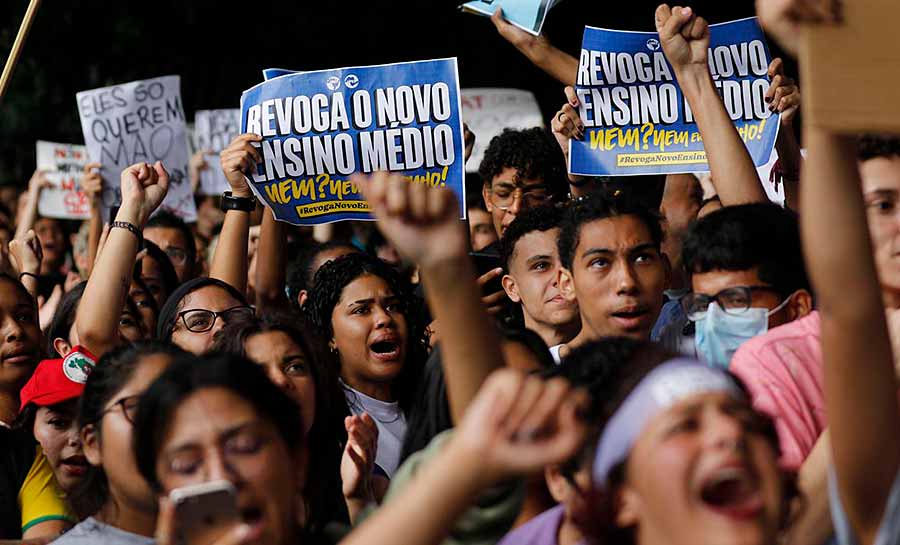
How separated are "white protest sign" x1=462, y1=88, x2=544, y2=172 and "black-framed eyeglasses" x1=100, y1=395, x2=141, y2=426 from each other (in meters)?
6.35

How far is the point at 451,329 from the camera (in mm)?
2854

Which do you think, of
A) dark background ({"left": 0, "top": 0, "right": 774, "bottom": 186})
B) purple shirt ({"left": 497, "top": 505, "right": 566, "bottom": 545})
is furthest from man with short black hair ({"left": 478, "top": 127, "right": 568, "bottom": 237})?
dark background ({"left": 0, "top": 0, "right": 774, "bottom": 186})

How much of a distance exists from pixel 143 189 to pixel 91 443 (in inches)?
85.7

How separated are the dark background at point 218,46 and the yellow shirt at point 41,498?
801 cm

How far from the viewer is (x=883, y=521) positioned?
2555 millimetres

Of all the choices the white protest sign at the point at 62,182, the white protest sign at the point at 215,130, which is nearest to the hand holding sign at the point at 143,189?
the white protest sign at the point at 215,130

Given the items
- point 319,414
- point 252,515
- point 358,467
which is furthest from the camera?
point 319,414

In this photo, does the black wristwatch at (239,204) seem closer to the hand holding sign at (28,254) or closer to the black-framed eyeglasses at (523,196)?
the black-framed eyeglasses at (523,196)

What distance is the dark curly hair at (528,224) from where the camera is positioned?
209 inches

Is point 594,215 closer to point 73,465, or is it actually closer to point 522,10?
point 522,10

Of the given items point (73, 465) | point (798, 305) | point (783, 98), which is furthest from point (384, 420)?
point (783, 98)

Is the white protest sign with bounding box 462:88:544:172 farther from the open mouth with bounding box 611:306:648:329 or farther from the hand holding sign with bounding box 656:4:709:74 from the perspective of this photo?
the open mouth with bounding box 611:306:648:329

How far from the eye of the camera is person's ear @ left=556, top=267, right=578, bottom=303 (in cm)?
498

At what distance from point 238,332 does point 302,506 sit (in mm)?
1067
